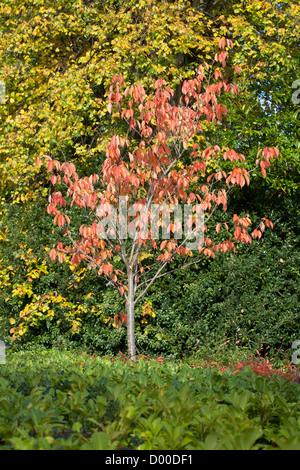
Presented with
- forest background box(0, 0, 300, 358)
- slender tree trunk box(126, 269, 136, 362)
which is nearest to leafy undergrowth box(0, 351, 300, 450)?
slender tree trunk box(126, 269, 136, 362)

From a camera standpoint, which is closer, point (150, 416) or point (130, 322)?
point (150, 416)

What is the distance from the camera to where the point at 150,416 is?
231 cm

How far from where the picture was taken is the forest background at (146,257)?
25.9 ft

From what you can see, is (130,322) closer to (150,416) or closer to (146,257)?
(146,257)

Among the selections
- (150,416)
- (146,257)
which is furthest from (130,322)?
(150,416)

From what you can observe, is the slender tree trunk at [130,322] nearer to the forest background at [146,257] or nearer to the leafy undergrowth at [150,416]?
the forest background at [146,257]

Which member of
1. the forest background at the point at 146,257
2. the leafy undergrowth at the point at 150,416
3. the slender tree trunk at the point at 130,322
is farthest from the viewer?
the forest background at the point at 146,257

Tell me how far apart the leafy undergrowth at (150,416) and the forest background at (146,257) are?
475 centimetres

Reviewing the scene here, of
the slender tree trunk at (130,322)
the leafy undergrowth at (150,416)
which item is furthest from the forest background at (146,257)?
the leafy undergrowth at (150,416)

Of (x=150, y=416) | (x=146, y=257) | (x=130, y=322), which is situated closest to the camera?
(x=150, y=416)

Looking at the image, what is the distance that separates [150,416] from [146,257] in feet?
17.6

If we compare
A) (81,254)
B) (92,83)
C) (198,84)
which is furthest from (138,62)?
(81,254)
